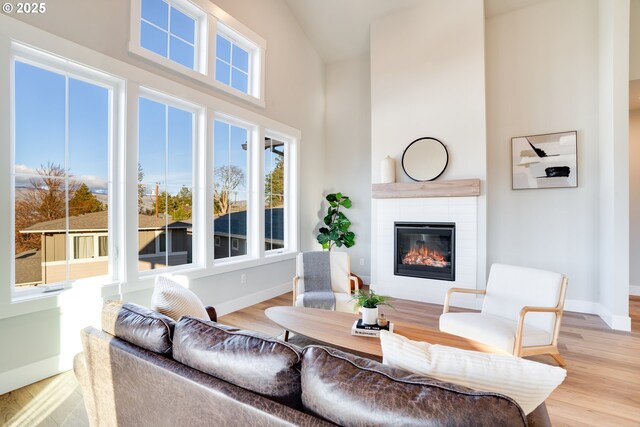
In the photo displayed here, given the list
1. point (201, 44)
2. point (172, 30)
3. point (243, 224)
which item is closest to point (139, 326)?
point (243, 224)

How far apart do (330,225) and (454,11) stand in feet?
11.7

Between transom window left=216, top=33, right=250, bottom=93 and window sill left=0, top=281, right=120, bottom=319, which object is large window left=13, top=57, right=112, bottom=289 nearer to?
window sill left=0, top=281, right=120, bottom=319

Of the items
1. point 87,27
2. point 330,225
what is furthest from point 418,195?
point 87,27

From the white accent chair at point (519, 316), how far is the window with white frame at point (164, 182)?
2873mm

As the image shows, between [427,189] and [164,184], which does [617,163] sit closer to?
[427,189]

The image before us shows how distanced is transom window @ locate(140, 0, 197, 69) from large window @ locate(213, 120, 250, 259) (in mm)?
812

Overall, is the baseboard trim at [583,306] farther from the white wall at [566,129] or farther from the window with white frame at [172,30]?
the window with white frame at [172,30]

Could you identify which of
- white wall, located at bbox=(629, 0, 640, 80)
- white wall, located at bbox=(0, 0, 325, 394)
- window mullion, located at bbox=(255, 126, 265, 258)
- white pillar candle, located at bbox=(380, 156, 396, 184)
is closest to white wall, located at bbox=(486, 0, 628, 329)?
white wall, located at bbox=(629, 0, 640, 80)

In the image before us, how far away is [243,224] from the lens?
4266mm

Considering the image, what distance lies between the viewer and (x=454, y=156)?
4242mm

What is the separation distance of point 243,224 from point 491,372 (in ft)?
12.3

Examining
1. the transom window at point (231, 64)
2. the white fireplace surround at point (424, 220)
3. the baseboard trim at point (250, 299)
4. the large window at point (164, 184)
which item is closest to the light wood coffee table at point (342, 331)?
the baseboard trim at point (250, 299)

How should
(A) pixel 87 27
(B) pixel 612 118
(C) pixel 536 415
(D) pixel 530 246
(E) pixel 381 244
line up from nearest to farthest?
1. (C) pixel 536 415
2. (A) pixel 87 27
3. (B) pixel 612 118
4. (D) pixel 530 246
5. (E) pixel 381 244

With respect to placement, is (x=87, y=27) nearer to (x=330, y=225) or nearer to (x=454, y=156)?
(x=330, y=225)
